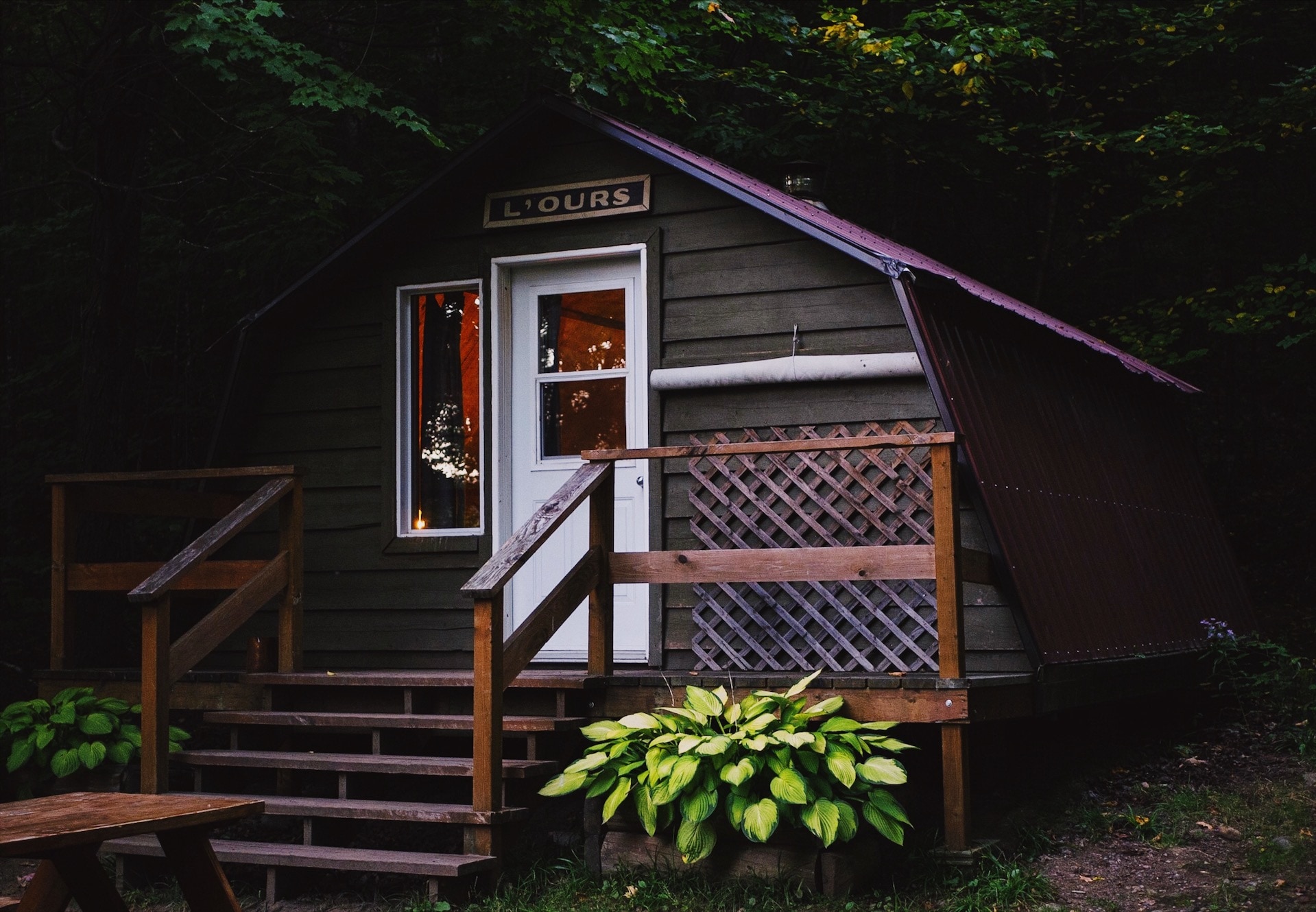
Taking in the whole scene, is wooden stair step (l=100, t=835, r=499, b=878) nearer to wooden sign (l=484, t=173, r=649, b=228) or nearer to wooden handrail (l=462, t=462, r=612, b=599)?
wooden handrail (l=462, t=462, r=612, b=599)

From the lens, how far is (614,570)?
635 cm

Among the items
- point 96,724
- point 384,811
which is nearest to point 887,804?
point 384,811

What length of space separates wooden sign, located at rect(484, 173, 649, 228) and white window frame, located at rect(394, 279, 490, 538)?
0.45 metres

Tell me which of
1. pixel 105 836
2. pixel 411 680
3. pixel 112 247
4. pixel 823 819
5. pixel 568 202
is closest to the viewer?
pixel 105 836

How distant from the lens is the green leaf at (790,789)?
5.06m

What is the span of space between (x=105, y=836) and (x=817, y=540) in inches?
161

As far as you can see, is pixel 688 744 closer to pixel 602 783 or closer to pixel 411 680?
pixel 602 783

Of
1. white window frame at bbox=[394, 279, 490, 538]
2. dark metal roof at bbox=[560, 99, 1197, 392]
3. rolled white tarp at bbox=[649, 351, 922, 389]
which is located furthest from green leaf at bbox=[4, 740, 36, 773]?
dark metal roof at bbox=[560, 99, 1197, 392]

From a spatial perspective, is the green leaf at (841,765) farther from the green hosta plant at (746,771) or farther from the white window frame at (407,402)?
the white window frame at (407,402)

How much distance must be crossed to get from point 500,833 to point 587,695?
91cm

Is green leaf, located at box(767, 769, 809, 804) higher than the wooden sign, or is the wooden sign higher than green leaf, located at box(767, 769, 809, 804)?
the wooden sign

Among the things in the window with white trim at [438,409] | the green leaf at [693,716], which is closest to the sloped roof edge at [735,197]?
the window with white trim at [438,409]

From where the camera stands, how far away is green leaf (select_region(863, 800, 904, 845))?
16.9 ft

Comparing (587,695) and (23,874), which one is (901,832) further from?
(23,874)
